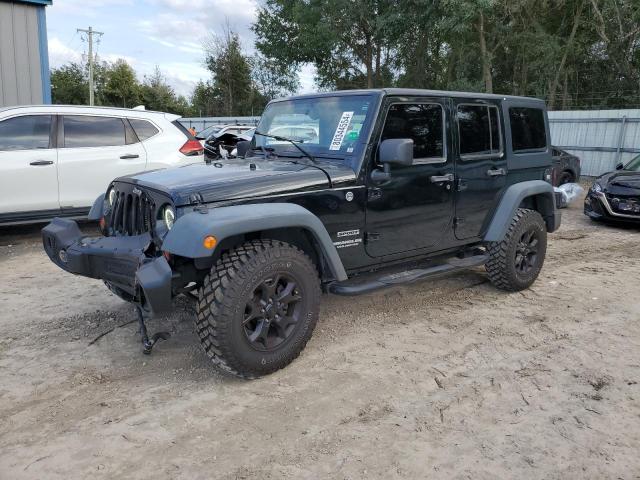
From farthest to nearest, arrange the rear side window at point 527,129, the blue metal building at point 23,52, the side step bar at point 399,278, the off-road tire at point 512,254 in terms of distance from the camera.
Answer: the blue metal building at point 23,52 < the rear side window at point 527,129 < the off-road tire at point 512,254 < the side step bar at point 399,278

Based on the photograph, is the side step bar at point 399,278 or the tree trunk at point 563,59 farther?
the tree trunk at point 563,59

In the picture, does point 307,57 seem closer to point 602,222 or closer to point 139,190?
point 602,222

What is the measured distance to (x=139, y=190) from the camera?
369 centimetres

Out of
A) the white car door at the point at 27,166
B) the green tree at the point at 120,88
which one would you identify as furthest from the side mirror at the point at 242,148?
the green tree at the point at 120,88

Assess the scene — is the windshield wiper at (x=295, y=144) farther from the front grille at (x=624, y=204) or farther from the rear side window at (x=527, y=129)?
the front grille at (x=624, y=204)

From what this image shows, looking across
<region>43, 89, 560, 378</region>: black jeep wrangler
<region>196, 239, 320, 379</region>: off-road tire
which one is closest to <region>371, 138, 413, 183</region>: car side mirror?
<region>43, 89, 560, 378</region>: black jeep wrangler

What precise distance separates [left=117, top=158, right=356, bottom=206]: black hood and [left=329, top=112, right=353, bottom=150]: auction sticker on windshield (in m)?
0.19

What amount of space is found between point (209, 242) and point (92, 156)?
16.2 feet

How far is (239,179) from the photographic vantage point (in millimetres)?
3521

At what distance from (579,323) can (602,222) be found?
5722 mm

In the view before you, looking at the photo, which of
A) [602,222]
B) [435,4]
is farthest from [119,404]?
[435,4]

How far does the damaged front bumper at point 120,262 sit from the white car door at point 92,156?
3.36 m

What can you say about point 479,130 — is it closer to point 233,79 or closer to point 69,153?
point 69,153

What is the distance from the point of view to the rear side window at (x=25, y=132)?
22.0 ft
